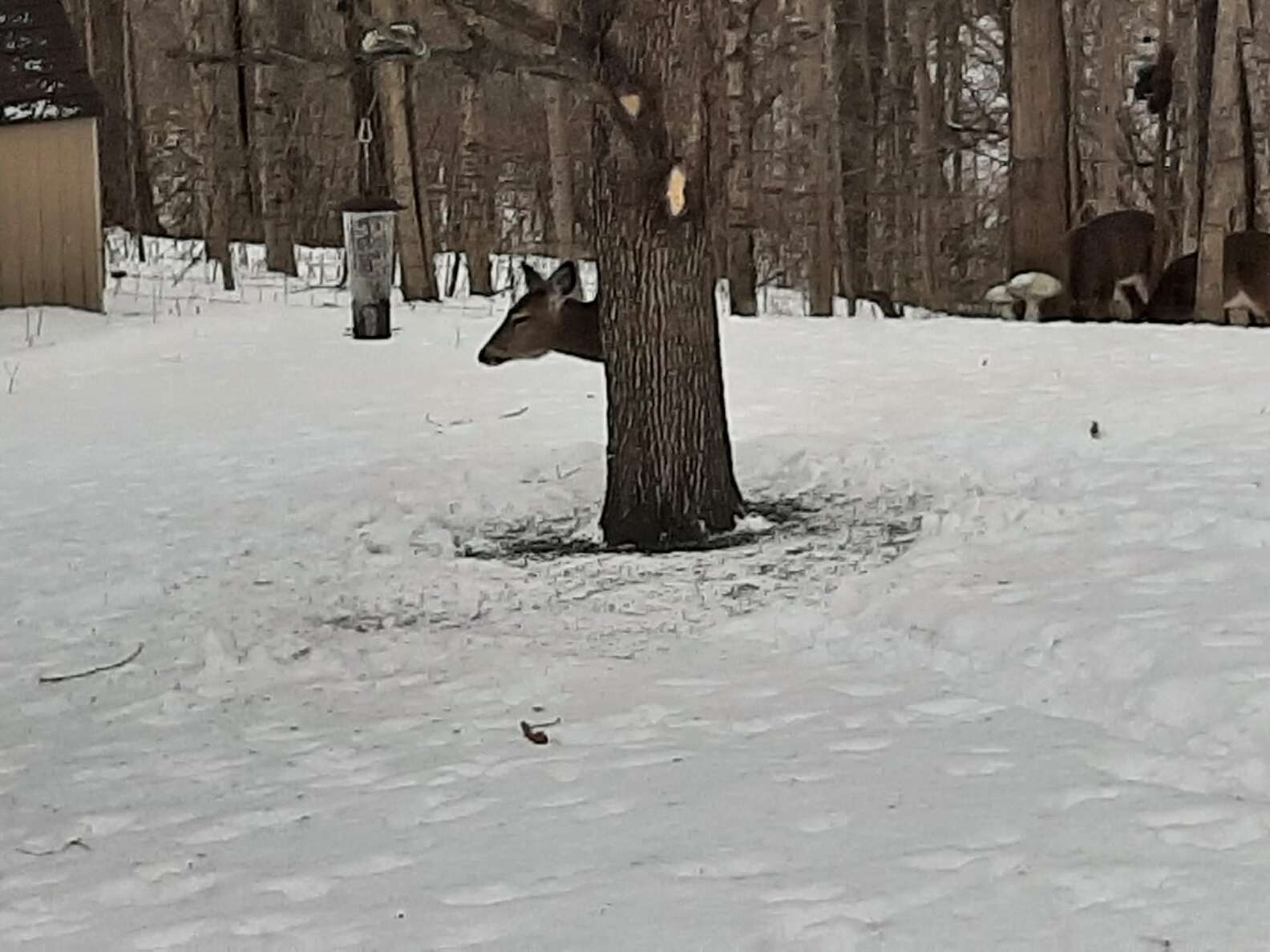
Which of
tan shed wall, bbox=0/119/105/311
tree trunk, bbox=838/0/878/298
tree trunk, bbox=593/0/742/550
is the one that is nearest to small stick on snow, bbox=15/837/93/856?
tree trunk, bbox=593/0/742/550

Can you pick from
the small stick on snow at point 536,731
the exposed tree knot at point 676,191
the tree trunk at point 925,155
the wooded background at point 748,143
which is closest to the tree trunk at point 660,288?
the exposed tree knot at point 676,191

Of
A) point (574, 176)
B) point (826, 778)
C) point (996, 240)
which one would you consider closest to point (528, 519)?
point (826, 778)

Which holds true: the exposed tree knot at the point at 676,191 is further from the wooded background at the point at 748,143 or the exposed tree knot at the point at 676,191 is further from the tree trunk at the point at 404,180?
the tree trunk at the point at 404,180

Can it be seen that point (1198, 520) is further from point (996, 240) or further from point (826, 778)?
point (996, 240)

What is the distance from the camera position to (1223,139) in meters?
13.1

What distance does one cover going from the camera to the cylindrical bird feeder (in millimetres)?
14242

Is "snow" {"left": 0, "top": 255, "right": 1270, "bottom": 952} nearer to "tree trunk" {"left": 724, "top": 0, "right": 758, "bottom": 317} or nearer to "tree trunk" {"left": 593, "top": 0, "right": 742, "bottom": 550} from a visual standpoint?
"tree trunk" {"left": 593, "top": 0, "right": 742, "bottom": 550}

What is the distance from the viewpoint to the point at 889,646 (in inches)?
235

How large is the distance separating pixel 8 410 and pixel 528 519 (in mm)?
5236

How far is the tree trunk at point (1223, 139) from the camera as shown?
42.5 feet

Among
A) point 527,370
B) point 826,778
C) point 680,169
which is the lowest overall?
point 826,778

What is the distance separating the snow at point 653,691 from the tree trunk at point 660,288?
449 millimetres

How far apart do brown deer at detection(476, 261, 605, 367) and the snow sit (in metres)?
0.56

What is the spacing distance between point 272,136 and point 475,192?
14.2ft
